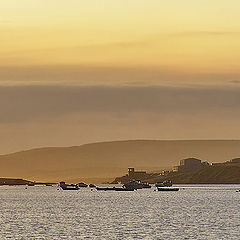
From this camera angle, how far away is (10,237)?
167 metres

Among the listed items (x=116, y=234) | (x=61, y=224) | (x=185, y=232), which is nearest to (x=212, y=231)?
(x=185, y=232)

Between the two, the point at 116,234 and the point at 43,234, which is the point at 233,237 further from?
the point at 43,234

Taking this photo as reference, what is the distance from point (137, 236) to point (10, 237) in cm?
1926

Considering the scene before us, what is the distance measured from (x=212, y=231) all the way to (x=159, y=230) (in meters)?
8.79

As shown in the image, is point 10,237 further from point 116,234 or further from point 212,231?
point 212,231

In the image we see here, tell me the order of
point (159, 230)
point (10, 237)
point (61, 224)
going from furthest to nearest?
point (61, 224) → point (159, 230) → point (10, 237)

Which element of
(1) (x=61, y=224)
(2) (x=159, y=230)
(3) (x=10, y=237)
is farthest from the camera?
(1) (x=61, y=224)

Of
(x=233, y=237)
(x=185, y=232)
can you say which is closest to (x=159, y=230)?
(x=185, y=232)

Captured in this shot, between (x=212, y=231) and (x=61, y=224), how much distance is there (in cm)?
3076

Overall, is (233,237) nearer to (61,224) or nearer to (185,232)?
(185,232)

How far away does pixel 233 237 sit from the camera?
550ft

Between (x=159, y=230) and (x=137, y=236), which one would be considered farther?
(x=159, y=230)

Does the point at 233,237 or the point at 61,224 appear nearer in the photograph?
the point at 233,237

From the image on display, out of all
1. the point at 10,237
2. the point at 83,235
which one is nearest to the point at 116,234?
the point at 83,235
